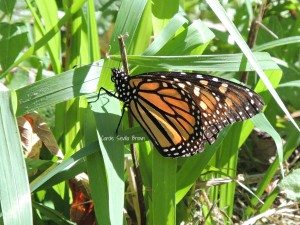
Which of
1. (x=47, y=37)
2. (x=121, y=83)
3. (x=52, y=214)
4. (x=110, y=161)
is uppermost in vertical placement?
(x=47, y=37)

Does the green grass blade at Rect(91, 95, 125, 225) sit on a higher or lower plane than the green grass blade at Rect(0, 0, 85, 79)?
lower

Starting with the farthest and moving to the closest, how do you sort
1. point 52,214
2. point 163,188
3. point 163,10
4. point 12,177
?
1. point 163,10
2. point 52,214
3. point 163,188
4. point 12,177

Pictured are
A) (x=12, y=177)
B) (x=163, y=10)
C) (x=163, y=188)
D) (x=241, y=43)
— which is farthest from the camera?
(x=163, y=10)

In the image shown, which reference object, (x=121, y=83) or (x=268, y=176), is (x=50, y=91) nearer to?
(x=121, y=83)

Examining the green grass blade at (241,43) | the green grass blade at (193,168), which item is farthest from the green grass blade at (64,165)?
the green grass blade at (241,43)

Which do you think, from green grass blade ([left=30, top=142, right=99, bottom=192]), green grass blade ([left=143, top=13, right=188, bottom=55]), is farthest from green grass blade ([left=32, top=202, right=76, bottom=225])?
green grass blade ([left=143, top=13, right=188, bottom=55])

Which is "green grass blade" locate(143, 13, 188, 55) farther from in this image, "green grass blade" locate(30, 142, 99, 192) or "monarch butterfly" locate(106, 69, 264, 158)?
"green grass blade" locate(30, 142, 99, 192)

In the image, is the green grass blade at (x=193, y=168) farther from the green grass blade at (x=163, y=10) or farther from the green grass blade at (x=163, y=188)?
the green grass blade at (x=163, y=10)

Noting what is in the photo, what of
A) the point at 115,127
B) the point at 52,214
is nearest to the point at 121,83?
the point at 115,127
